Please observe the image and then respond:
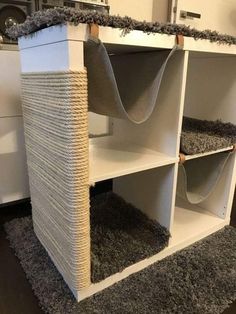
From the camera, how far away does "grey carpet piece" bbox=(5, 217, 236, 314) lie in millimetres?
753

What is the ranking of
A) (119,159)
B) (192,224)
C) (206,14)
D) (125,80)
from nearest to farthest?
1. (119,159)
2. (125,80)
3. (192,224)
4. (206,14)

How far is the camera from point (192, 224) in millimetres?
1110

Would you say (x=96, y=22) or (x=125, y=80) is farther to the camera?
(x=125, y=80)

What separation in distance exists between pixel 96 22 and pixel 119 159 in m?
0.42

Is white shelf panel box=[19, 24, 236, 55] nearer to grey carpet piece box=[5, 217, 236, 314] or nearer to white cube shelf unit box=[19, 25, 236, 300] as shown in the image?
white cube shelf unit box=[19, 25, 236, 300]

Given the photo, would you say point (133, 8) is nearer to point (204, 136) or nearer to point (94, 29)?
point (204, 136)

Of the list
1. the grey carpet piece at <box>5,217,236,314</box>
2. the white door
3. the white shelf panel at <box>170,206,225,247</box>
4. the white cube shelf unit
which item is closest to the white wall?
the white door

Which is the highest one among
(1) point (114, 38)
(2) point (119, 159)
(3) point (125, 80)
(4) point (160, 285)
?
(1) point (114, 38)

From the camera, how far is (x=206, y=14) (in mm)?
1854

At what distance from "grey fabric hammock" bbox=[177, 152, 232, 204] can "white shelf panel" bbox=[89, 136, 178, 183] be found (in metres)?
0.21

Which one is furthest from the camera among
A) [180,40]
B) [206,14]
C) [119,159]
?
[206,14]

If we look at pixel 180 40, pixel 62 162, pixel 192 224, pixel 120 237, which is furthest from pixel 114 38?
pixel 192 224

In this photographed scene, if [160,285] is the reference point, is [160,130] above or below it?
above

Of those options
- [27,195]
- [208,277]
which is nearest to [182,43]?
[208,277]
